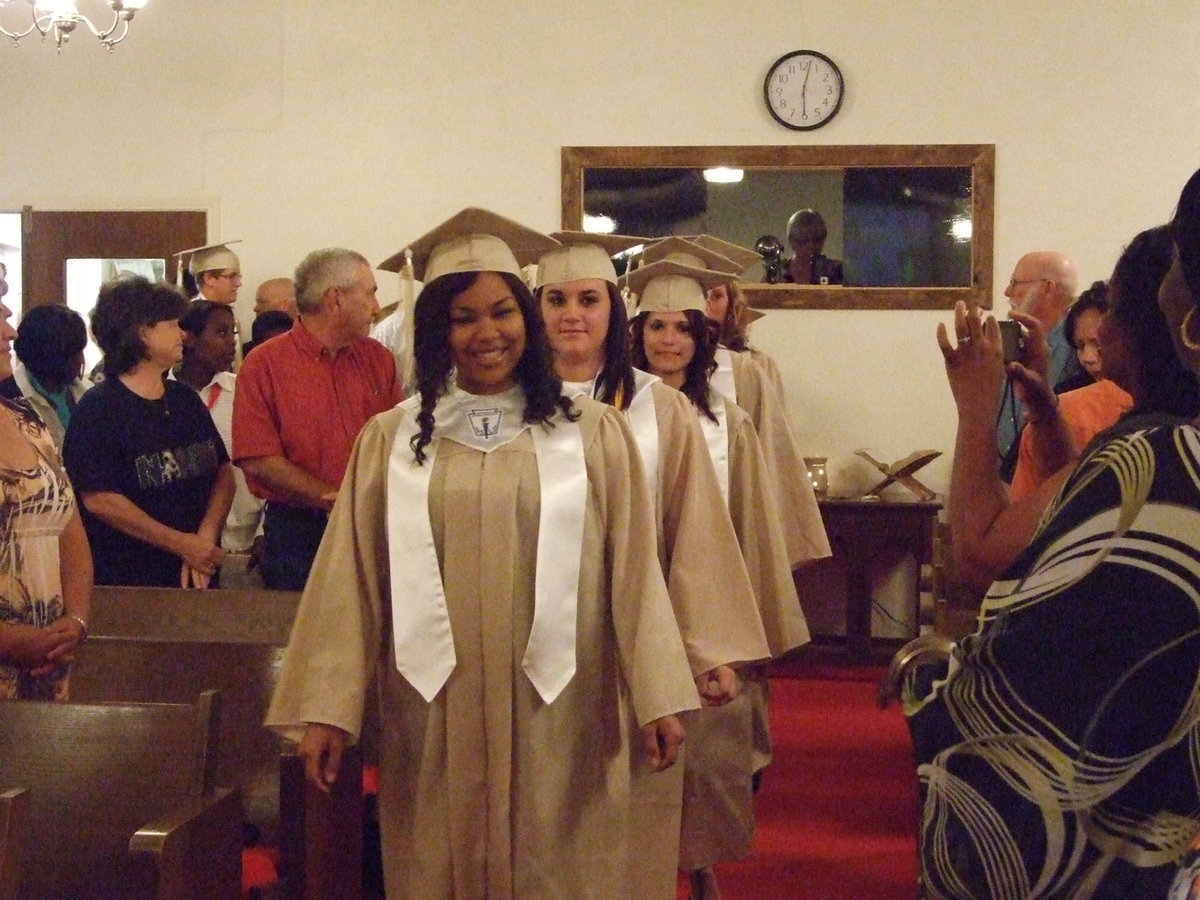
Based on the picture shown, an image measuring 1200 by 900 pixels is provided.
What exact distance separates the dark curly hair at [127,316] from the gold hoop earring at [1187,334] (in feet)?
10.9

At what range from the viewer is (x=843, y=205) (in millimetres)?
6895

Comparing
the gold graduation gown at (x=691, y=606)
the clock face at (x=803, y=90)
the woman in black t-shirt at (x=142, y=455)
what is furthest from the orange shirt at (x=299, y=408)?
the clock face at (x=803, y=90)

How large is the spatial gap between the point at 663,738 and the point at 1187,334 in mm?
1392

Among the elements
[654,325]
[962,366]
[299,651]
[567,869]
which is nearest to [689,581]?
Result: [567,869]

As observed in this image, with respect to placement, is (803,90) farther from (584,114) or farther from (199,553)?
(199,553)

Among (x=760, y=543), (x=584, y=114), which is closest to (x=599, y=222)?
(x=584, y=114)

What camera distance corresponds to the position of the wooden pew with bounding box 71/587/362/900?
2486 millimetres

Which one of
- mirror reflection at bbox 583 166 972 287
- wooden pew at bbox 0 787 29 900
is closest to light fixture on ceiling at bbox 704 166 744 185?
mirror reflection at bbox 583 166 972 287

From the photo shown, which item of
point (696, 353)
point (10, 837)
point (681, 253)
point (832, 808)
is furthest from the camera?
point (832, 808)

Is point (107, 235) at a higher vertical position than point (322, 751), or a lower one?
higher

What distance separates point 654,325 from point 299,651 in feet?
5.78

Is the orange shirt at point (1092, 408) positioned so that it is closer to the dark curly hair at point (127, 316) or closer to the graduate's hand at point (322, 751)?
the graduate's hand at point (322, 751)

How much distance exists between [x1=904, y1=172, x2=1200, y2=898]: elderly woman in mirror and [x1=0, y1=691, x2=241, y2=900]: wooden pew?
56.5 inches

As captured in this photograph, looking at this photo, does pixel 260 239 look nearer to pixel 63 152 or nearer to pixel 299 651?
pixel 63 152
